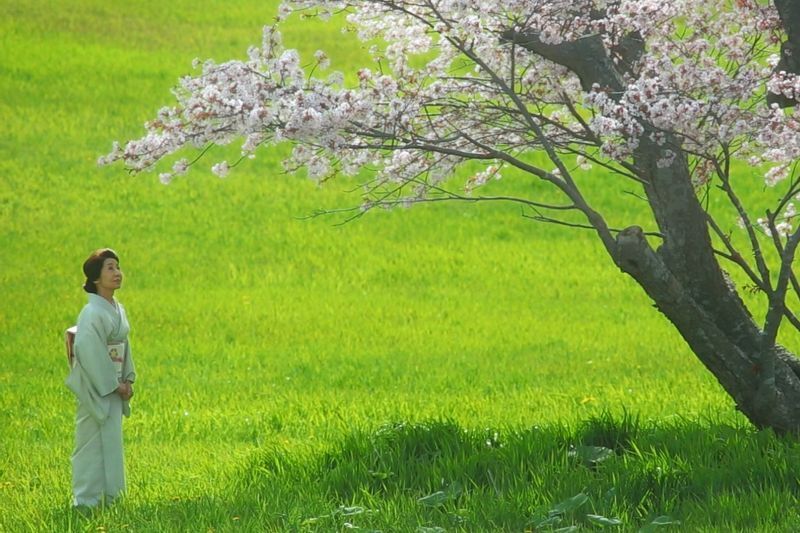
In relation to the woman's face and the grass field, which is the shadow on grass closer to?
the grass field

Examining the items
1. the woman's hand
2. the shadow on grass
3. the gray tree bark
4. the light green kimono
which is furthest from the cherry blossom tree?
the woman's hand

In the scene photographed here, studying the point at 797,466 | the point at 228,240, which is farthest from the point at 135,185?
the point at 797,466

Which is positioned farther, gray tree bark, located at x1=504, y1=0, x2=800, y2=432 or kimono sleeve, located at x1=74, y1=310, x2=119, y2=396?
gray tree bark, located at x1=504, y1=0, x2=800, y2=432

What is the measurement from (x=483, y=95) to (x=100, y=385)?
3104 mm

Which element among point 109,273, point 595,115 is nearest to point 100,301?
point 109,273

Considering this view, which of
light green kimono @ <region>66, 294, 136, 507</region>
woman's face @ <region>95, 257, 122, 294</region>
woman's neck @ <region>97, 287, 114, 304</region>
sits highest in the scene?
woman's face @ <region>95, 257, 122, 294</region>

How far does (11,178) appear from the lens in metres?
21.1

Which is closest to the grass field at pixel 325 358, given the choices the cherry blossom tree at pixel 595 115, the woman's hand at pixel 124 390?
the woman's hand at pixel 124 390

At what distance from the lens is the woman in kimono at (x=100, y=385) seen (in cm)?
746

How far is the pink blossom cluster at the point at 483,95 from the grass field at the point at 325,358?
1896 mm

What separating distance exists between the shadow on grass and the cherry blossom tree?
62cm

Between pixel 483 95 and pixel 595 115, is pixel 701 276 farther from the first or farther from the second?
pixel 483 95

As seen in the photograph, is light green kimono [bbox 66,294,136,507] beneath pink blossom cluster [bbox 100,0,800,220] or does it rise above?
beneath

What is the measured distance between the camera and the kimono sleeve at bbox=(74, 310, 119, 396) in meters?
7.44
